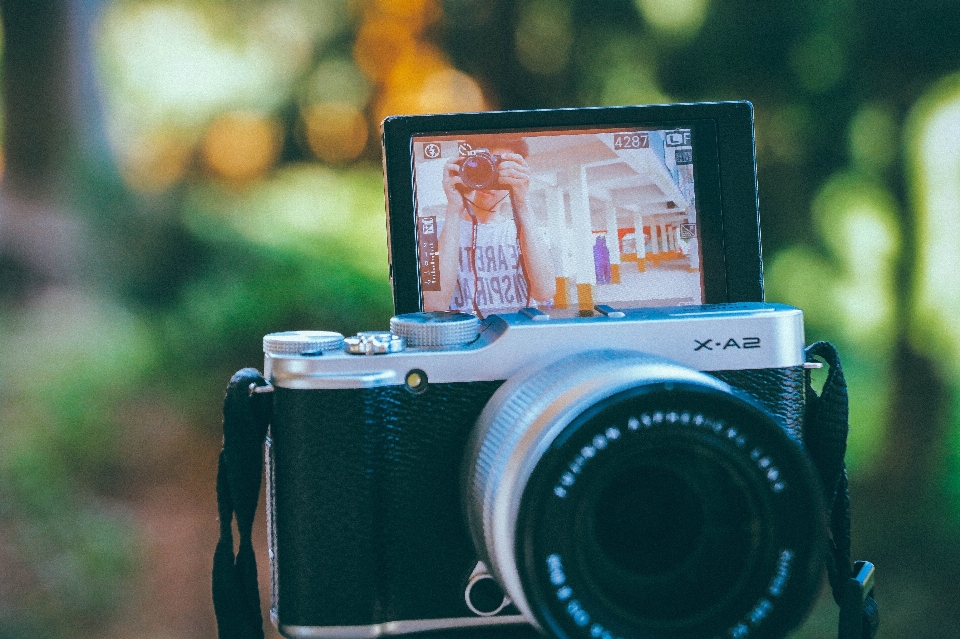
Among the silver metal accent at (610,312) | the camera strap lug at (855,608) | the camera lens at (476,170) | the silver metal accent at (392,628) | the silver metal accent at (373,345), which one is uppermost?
the camera lens at (476,170)

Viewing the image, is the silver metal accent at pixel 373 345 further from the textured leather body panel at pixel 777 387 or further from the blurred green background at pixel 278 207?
the blurred green background at pixel 278 207

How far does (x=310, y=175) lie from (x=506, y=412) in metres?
0.65

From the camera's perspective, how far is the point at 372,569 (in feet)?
1.82

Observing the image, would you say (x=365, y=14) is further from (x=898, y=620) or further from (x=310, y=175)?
(x=898, y=620)

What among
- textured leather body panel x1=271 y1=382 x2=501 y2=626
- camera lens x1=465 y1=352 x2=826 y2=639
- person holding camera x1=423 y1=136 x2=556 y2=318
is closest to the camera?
camera lens x1=465 y1=352 x2=826 y2=639

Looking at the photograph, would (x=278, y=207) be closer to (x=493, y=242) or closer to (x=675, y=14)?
(x=493, y=242)

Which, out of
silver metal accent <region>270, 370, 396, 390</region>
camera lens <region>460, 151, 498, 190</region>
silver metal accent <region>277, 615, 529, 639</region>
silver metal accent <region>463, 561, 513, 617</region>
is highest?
camera lens <region>460, 151, 498, 190</region>

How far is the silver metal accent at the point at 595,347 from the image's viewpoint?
551 millimetres

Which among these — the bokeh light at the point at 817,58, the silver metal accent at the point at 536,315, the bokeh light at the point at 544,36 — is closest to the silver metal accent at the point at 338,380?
the silver metal accent at the point at 536,315

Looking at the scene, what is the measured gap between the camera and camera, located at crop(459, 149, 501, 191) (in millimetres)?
687

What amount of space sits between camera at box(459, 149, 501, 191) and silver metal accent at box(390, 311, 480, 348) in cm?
15

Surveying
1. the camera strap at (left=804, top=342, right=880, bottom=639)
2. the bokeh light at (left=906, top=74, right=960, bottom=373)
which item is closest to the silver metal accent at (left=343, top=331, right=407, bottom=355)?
the camera strap at (left=804, top=342, right=880, bottom=639)

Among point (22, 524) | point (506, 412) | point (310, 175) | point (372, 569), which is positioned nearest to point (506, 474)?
point (506, 412)

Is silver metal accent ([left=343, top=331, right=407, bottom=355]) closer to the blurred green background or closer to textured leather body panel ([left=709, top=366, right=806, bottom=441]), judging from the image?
textured leather body panel ([left=709, top=366, right=806, bottom=441])
